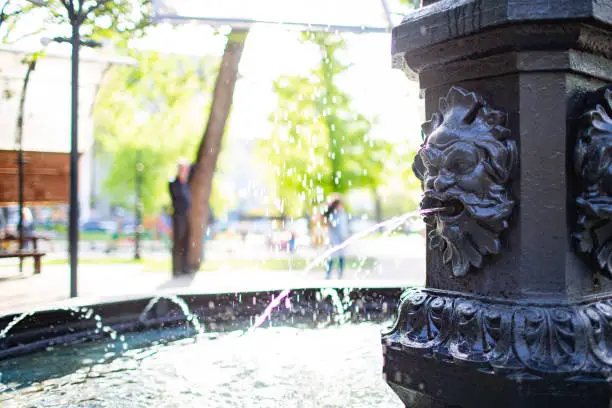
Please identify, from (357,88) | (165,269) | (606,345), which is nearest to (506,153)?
(606,345)

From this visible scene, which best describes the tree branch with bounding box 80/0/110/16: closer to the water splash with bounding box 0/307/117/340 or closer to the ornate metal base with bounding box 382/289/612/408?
the water splash with bounding box 0/307/117/340

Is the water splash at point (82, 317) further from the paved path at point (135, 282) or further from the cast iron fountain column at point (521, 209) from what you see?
the cast iron fountain column at point (521, 209)

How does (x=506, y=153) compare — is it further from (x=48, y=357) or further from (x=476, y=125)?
(x=48, y=357)

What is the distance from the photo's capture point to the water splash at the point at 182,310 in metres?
5.54

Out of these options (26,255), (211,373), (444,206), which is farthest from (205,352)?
(26,255)

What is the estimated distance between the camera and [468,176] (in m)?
2.50

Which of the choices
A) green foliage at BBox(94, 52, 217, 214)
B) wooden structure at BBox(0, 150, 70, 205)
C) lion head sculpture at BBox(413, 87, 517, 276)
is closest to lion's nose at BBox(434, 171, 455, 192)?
lion head sculpture at BBox(413, 87, 517, 276)

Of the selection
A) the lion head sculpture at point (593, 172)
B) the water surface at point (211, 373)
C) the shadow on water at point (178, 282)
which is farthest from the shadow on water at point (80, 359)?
the shadow on water at point (178, 282)

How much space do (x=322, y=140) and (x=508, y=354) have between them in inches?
949

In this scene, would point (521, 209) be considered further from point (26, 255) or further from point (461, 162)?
point (26, 255)

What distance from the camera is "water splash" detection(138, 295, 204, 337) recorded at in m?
5.54

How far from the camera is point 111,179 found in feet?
144

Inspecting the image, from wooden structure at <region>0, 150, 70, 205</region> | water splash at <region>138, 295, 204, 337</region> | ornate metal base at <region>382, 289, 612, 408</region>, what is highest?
wooden structure at <region>0, 150, 70, 205</region>

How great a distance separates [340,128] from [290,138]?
2.28 m
